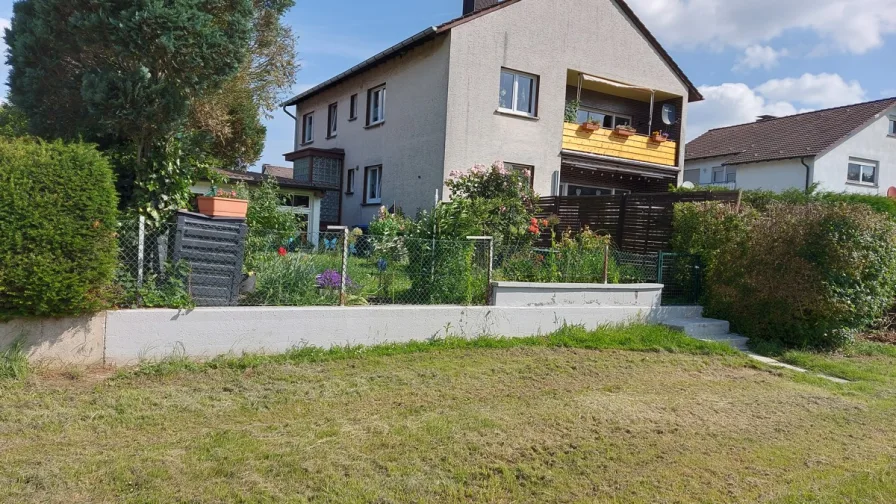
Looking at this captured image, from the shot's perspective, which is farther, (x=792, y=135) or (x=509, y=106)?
(x=792, y=135)

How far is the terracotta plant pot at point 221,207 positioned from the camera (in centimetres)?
702

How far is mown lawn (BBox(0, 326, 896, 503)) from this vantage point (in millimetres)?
3980

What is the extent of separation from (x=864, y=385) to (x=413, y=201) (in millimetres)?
11813

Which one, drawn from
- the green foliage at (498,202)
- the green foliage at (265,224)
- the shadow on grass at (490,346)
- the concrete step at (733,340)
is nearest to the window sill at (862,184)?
the green foliage at (498,202)

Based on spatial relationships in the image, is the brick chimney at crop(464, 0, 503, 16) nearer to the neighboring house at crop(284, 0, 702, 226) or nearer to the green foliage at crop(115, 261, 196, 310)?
the neighboring house at crop(284, 0, 702, 226)

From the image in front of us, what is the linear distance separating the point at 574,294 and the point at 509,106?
904cm

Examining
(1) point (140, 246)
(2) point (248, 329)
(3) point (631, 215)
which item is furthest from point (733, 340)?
(1) point (140, 246)

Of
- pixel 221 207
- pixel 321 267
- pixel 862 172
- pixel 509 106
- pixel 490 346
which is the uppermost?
pixel 862 172

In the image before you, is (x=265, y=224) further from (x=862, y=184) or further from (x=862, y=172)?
(x=862, y=172)

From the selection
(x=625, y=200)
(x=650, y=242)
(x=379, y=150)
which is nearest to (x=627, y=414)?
(x=650, y=242)

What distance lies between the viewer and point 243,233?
723 cm

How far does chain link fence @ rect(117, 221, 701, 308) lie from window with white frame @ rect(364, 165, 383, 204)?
34.3 feet

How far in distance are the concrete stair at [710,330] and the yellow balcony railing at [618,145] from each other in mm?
8837

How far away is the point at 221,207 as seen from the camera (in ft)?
23.2
